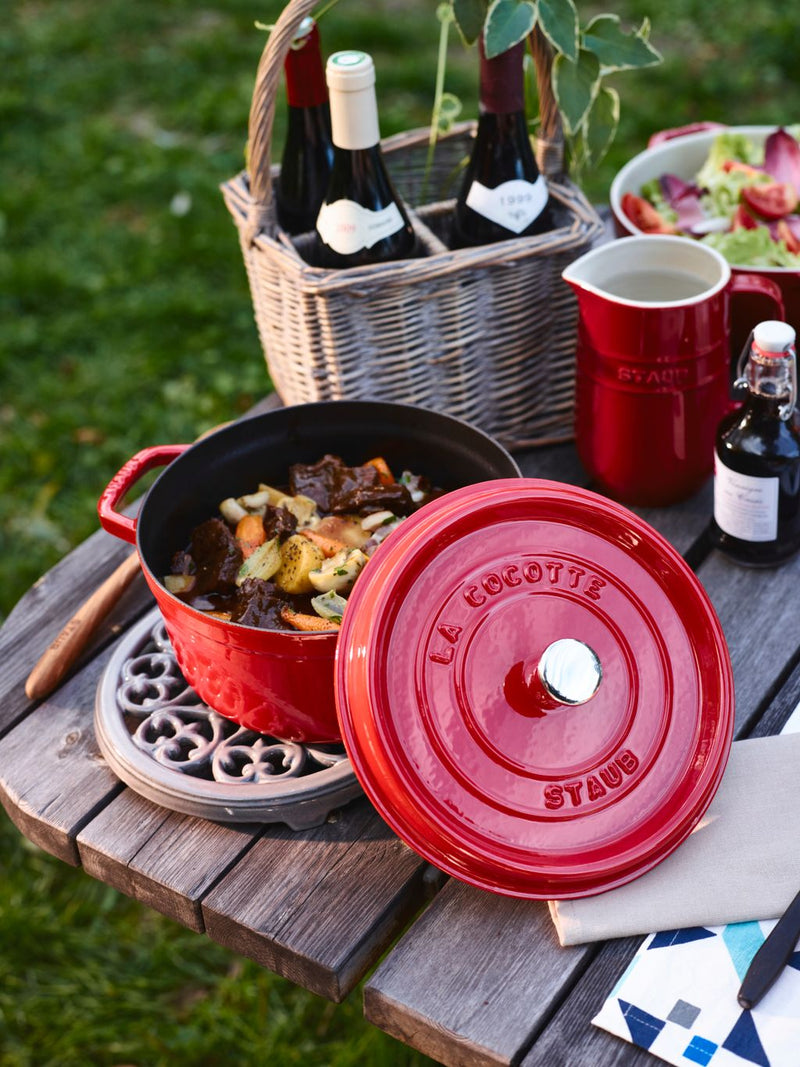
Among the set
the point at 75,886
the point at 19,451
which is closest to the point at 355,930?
the point at 75,886

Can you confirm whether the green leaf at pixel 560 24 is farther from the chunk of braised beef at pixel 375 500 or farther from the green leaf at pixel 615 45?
the chunk of braised beef at pixel 375 500

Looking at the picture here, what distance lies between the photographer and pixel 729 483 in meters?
1.37

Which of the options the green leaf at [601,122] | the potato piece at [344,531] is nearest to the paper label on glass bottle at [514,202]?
the green leaf at [601,122]

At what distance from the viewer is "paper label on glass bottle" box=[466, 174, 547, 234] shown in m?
1.58

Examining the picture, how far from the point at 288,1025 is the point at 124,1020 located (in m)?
0.28

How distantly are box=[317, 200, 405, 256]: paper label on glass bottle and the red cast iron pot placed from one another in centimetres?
28

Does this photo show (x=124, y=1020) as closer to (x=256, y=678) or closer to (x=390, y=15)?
(x=256, y=678)

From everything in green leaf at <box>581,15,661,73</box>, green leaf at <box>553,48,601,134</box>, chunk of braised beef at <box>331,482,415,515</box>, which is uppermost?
green leaf at <box>581,15,661,73</box>

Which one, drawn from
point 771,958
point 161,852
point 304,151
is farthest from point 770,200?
point 161,852

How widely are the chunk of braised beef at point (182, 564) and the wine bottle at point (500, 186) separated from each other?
2.15 ft

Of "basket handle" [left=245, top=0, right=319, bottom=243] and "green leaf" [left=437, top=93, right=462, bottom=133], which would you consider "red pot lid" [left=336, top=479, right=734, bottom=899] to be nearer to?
"basket handle" [left=245, top=0, right=319, bottom=243]

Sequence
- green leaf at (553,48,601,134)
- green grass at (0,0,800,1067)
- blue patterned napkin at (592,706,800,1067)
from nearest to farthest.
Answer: blue patterned napkin at (592,706,800,1067), green leaf at (553,48,601,134), green grass at (0,0,800,1067)

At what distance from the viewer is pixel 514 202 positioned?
1.58 meters

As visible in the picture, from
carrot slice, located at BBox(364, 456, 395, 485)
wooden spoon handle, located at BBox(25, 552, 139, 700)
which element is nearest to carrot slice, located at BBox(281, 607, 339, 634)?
carrot slice, located at BBox(364, 456, 395, 485)
